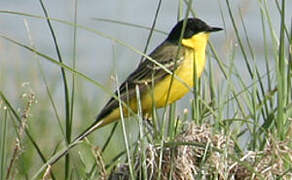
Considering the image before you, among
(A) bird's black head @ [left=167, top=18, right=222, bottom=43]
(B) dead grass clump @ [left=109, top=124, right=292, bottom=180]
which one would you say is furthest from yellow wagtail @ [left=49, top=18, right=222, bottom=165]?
(B) dead grass clump @ [left=109, top=124, right=292, bottom=180]

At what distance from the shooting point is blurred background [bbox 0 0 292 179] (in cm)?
536

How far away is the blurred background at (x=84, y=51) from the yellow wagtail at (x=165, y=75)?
0.50 feet

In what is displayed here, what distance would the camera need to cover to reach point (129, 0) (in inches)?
374

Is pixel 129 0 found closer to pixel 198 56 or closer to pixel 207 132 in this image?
pixel 198 56

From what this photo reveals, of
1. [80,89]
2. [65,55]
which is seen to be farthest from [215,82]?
[65,55]

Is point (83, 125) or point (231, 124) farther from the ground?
point (231, 124)

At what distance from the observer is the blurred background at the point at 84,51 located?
17.6 ft

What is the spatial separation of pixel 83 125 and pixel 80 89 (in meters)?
0.24

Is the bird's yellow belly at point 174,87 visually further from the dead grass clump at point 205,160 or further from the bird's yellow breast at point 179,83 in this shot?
the dead grass clump at point 205,160

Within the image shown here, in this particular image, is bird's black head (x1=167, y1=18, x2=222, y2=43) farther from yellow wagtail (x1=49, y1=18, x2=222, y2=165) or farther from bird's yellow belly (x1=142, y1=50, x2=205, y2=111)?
bird's yellow belly (x1=142, y1=50, x2=205, y2=111)

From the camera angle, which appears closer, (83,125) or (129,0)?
(83,125)

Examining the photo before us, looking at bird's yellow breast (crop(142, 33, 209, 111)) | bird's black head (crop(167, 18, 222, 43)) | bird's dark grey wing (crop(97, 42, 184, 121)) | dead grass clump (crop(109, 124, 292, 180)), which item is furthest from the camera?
bird's black head (crop(167, 18, 222, 43))

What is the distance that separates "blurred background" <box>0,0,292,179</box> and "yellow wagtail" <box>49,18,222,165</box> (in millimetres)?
154

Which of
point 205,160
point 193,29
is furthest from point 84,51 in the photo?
point 205,160
